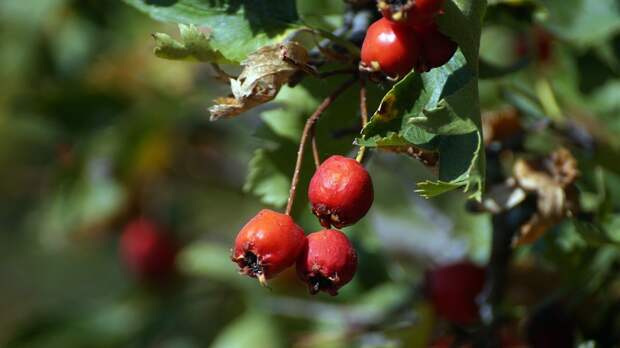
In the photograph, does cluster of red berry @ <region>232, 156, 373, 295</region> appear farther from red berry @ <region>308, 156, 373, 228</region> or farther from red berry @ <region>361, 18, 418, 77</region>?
red berry @ <region>361, 18, 418, 77</region>

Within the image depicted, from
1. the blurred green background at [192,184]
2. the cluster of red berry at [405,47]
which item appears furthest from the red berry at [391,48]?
the blurred green background at [192,184]

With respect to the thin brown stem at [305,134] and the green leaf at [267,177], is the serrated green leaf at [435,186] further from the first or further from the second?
the green leaf at [267,177]

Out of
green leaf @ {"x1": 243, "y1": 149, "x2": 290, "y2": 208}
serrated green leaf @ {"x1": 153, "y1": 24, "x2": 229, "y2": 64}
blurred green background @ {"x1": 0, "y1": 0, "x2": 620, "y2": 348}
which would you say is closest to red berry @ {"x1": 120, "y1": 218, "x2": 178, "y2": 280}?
blurred green background @ {"x1": 0, "y1": 0, "x2": 620, "y2": 348}

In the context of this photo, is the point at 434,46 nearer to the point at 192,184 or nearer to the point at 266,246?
the point at 266,246

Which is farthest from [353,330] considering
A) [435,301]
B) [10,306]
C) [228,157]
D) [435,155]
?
[10,306]

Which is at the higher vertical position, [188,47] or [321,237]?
[188,47]

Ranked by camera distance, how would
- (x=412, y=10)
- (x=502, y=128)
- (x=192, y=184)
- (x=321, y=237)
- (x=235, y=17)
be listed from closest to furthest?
(x=412, y=10) → (x=321, y=237) → (x=235, y=17) → (x=502, y=128) → (x=192, y=184)

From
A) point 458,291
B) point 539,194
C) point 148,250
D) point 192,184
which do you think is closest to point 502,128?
point 539,194
